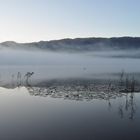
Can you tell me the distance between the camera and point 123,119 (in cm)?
2567

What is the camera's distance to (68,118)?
25734 mm

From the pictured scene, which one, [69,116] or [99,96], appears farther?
[99,96]

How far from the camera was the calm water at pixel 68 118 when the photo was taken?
21578 millimetres

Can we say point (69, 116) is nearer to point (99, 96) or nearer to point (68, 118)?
point (68, 118)

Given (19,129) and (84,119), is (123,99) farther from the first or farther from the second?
(19,129)

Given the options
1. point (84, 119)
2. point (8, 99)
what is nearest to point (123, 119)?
point (84, 119)

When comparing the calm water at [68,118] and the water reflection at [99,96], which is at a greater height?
the water reflection at [99,96]

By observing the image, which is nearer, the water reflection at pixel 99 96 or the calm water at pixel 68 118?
the calm water at pixel 68 118

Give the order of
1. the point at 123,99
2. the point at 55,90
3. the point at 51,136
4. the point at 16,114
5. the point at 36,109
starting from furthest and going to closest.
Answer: the point at 55,90 < the point at 123,99 < the point at 36,109 < the point at 16,114 < the point at 51,136

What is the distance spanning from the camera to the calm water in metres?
21.6

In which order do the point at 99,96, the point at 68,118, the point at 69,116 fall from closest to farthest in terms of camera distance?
the point at 68,118 < the point at 69,116 < the point at 99,96

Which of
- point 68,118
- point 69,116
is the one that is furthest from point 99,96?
point 68,118

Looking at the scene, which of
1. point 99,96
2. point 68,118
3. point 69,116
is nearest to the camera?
point 68,118

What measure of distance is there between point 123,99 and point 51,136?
Result: 14388 millimetres
